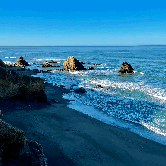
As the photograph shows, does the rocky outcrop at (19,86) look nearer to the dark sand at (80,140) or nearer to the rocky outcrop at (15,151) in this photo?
the dark sand at (80,140)

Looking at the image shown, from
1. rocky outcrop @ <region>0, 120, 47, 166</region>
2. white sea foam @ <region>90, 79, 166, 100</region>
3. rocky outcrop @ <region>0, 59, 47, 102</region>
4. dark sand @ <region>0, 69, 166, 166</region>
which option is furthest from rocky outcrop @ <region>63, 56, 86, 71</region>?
rocky outcrop @ <region>0, 120, 47, 166</region>

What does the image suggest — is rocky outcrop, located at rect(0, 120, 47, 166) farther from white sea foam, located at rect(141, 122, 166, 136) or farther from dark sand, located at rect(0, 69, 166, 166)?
white sea foam, located at rect(141, 122, 166, 136)

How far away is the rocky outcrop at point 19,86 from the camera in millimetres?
12936

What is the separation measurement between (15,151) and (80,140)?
4610 millimetres

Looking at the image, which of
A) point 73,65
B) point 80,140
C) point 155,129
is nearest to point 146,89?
point 155,129

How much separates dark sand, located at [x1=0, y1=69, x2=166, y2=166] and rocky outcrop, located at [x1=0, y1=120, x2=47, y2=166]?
1.41 m

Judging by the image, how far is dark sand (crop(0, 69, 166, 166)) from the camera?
7.61 metres

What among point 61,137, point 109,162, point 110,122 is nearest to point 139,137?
point 110,122

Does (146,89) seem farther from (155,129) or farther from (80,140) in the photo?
(80,140)

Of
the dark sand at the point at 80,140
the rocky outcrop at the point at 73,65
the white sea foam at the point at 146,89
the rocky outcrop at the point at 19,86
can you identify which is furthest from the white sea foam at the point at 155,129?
the rocky outcrop at the point at 73,65

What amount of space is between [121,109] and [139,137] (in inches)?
206

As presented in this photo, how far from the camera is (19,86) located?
1387 cm

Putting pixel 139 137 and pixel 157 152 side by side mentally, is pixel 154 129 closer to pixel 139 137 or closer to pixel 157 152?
pixel 139 137

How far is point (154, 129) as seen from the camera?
1211cm
